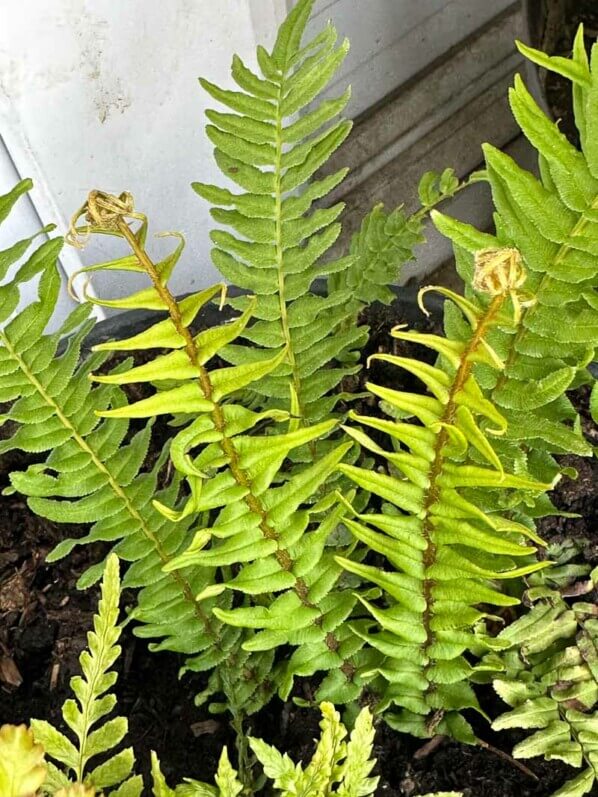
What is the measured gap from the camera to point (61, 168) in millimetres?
1167

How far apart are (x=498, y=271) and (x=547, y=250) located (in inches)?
8.9

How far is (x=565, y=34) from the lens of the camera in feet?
4.72

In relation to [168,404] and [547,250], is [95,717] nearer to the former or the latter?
[168,404]

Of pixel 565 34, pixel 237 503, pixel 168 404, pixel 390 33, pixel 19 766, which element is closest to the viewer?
pixel 19 766

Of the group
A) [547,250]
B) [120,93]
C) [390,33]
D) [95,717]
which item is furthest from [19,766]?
[390,33]

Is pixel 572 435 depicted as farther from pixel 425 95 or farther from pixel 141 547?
pixel 425 95

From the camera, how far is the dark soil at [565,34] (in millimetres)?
1404

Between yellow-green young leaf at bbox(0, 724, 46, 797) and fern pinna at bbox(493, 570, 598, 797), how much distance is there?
0.44 meters

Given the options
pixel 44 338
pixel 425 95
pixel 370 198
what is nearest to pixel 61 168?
pixel 44 338

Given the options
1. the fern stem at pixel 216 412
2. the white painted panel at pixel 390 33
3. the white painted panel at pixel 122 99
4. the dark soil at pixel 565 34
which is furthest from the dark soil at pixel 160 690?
the white painted panel at pixel 390 33

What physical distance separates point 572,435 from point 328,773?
30cm

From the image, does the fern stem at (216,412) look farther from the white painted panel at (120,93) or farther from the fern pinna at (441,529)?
the white painted panel at (120,93)

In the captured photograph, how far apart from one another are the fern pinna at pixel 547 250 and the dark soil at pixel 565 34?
0.83 m

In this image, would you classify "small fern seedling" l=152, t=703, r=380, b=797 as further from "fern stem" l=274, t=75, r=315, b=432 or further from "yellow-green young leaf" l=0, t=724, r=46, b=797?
"fern stem" l=274, t=75, r=315, b=432
